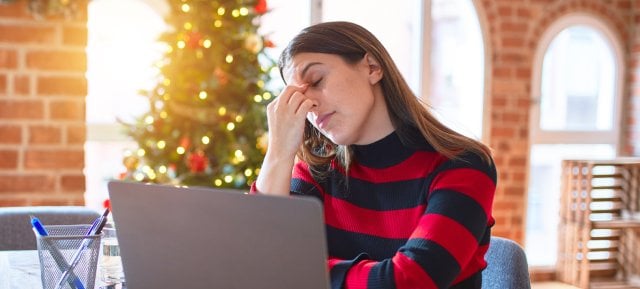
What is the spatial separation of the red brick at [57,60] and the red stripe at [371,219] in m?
2.09

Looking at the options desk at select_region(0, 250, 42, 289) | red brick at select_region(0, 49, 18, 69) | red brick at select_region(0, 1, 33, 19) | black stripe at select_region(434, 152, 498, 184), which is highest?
red brick at select_region(0, 1, 33, 19)

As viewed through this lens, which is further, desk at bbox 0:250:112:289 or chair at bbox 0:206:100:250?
chair at bbox 0:206:100:250

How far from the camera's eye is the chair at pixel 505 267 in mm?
1443

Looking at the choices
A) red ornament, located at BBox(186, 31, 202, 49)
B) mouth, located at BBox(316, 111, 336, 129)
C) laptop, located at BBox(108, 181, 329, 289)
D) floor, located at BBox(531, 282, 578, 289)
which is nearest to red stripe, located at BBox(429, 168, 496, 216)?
mouth, located at BBox(316, 111, 336, 129)

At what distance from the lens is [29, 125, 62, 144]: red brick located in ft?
10.6

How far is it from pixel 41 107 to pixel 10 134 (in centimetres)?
17

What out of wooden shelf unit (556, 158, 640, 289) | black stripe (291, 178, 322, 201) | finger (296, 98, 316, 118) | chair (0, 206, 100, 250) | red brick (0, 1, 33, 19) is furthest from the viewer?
wooden shelf unit (556, 158, 640, 289)

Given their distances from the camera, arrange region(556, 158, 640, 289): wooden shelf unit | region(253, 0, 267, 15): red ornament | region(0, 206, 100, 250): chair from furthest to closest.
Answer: region(556, 158, 640, 289): wooden shelf unit < region(253, 0, 267, 15): red ornament < region(0, 206, 100, 250): chair

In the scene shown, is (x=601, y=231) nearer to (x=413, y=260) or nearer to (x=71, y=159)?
(x=71, y=159)

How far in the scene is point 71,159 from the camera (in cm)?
329

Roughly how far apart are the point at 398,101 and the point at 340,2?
2.95 meters

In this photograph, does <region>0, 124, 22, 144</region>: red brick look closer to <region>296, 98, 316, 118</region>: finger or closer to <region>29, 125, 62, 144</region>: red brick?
<region>29, 125, 62, 144</region>: red brick

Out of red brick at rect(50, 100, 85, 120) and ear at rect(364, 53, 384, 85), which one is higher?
ear at rect(364, 53, 384, 85)

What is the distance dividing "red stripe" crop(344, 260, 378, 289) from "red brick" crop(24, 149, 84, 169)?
2365 millimetres
